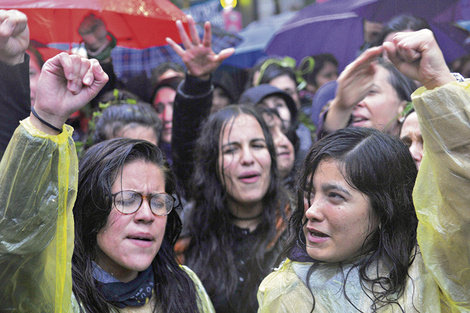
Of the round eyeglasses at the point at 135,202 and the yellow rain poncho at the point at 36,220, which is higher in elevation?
the yellow rain poncho at the point at 36,220

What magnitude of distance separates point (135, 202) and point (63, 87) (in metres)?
0.59

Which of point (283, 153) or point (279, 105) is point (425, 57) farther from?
point (279, 105)

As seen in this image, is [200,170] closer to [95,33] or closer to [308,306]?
[95,33]

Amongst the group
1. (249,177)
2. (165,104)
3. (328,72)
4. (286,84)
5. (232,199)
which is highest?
(249,177)

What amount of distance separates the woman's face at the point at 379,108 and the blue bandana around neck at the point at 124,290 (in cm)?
158

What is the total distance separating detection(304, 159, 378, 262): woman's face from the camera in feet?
6.00

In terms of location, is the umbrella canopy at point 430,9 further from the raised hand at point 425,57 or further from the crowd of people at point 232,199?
the raised hand at point 425,57

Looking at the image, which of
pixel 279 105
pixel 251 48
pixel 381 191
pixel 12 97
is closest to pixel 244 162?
pixel 381 191

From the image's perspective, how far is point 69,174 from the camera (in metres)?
1.63

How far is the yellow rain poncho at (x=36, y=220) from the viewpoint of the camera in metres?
1.53

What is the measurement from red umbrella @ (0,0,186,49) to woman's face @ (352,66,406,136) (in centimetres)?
119

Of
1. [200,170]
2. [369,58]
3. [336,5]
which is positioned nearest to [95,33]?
[200,170]

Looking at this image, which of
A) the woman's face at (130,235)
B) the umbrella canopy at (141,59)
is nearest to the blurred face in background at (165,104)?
the umbrella canopy at (141,59)

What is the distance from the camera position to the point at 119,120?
3283 millimetres
